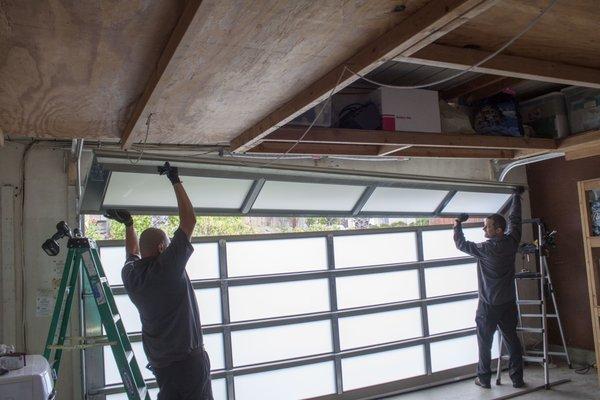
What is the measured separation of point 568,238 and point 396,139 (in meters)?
3.70

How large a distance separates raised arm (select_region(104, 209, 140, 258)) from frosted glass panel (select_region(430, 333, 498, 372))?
3.55 meters

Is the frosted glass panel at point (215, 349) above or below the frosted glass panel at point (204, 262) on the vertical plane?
below

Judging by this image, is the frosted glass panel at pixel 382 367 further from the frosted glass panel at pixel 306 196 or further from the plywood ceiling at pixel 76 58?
the plywood ceiling at pixel 76 58

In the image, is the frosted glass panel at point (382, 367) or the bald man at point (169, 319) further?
the frosted glass panel at point (382, 367)

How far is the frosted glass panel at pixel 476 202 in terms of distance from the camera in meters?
5.50

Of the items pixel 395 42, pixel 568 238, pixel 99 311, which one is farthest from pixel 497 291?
pixel 395 42

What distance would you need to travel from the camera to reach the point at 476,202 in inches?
225

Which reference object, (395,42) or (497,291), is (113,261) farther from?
(497,291)

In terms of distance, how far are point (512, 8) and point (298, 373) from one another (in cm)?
368

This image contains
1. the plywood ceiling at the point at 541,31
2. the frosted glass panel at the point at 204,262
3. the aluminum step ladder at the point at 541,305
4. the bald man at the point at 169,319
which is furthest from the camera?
the aluminum step ladder at the point at 541,305

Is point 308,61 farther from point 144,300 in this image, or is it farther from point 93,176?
point 93,176

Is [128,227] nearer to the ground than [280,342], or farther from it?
farther from it

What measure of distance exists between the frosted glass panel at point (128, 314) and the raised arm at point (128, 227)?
37.8 inches

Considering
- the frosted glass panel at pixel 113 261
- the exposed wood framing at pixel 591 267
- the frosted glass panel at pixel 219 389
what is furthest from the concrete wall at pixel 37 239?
the exposed wood framing at pixel 591 267
